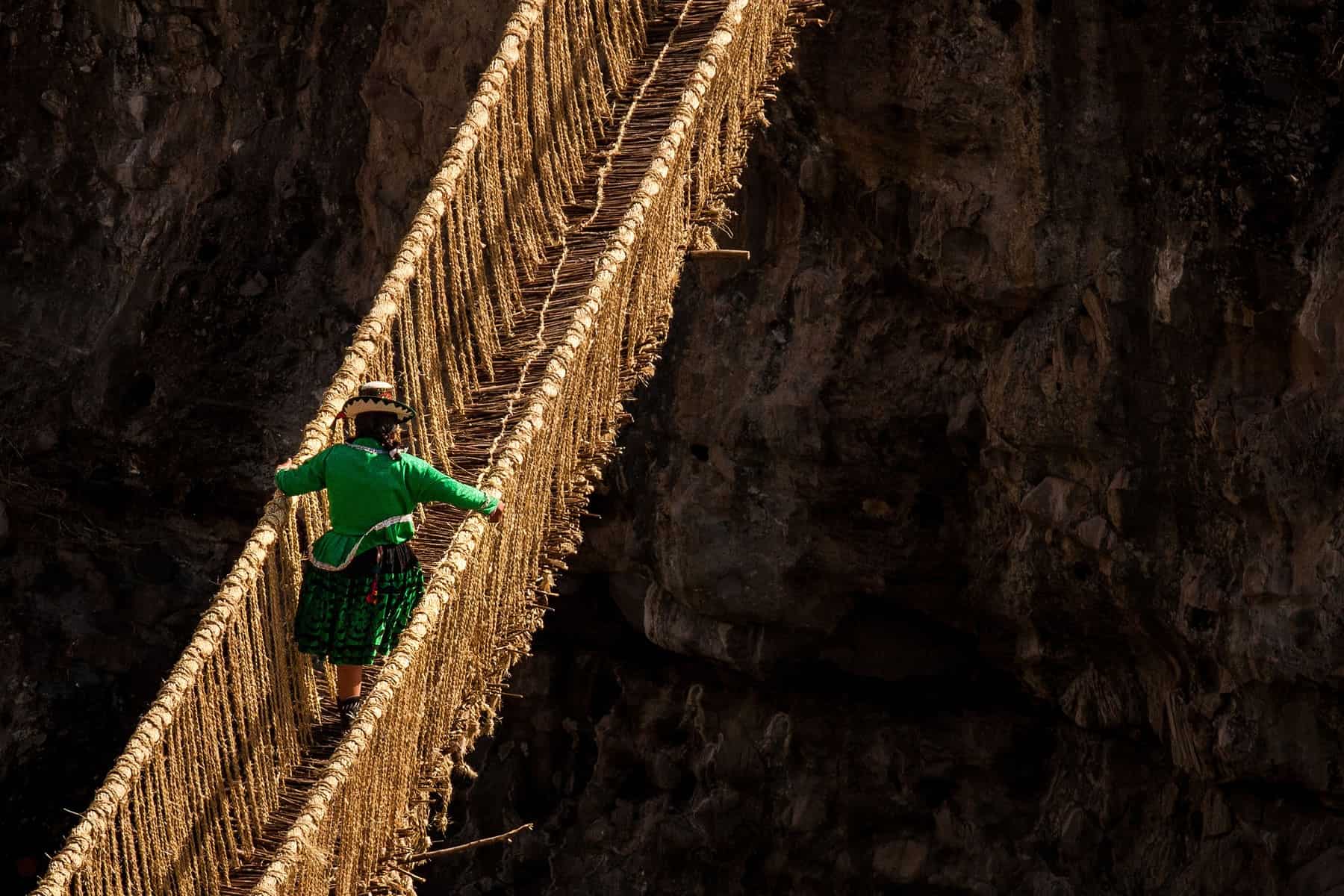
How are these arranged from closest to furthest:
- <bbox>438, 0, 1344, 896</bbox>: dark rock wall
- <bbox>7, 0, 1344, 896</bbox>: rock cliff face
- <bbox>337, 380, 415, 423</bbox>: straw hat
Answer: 1. <bbox>337, 380, 415, 423</bbox>: straw hat
2. <bbox>438, 0, 1344, 896</bbox>: dark rock wall
3. <bbox>7, 0, 1344, 896</bbox>: rock cliff face

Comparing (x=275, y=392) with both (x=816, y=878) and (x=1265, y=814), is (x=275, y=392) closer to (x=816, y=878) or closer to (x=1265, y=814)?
(x=816, y=878)

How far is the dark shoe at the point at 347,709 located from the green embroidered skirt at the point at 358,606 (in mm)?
139

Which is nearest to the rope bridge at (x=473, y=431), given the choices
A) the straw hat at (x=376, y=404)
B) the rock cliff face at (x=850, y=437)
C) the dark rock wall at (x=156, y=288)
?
the straw hat at (x=376, y=404)

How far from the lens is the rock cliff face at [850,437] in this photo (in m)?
11.1

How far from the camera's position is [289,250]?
556 inches

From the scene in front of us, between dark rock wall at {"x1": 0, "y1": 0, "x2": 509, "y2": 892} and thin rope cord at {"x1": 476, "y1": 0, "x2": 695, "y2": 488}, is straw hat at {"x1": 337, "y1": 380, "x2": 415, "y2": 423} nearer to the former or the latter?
thin rope cord at {"x1": 476, "y1": 0, "x2": 695, "y2": 488}

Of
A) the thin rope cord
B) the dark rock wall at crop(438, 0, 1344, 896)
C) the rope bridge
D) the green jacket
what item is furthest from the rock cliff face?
the green jacket

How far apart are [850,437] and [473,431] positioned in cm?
457

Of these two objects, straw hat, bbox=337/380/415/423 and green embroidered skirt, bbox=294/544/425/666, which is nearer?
green embroidered skirt, bbox=294/544/425/666

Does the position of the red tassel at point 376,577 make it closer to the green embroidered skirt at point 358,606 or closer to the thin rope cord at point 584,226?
the green embroidered skirt at point 358,606

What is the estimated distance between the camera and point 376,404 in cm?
785

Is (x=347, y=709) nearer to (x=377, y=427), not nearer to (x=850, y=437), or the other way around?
(x=377, y=427)

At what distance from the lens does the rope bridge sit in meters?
7.27

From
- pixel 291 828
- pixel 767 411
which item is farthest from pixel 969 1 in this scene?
pixel 291 828
